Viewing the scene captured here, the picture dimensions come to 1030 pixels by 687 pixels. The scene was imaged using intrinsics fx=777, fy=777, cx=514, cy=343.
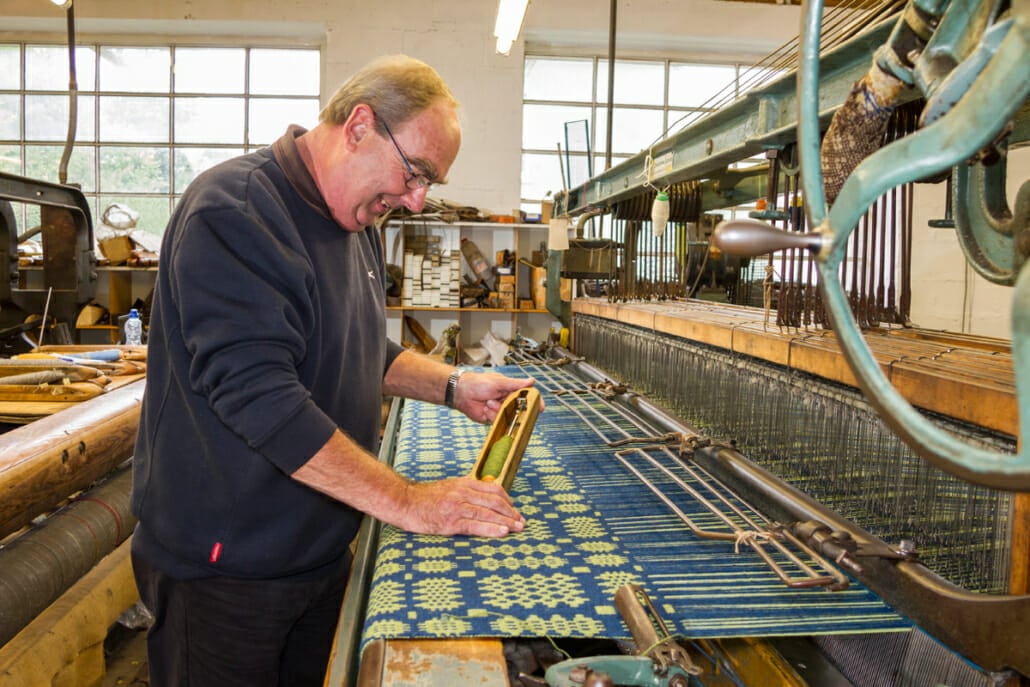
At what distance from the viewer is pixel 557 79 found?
838cm

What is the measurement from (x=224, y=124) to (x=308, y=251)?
7.58 m

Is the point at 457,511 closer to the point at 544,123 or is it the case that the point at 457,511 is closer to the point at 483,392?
the point at 483,392

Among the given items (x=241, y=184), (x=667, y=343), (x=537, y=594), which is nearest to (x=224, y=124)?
(x=667, y=343)

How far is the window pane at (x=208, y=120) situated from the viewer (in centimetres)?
831

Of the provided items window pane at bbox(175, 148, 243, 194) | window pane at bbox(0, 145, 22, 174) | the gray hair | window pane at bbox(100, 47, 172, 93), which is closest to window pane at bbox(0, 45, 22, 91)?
window pane at bbox(0, 145, 22, 174)

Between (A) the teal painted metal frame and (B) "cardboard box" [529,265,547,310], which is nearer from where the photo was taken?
(A) the teal painted metal frame

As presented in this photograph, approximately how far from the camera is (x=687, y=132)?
231cm

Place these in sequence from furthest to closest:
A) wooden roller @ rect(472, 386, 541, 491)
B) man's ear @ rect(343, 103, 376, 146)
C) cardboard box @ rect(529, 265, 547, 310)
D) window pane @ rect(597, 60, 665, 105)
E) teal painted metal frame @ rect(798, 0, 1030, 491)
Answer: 1. window pane @ rect(597, 60, 665, 105)
2. cardboard box @ rect(529, 265, 547, 310)
3. wooden roller @ rect(472, 386, 541, 491)
4. man's ear @ rect(343, 103, 376, 146)
5. teal painted metal frame @ rect(798, 0, 1030, 491)

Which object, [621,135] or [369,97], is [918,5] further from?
[621,135]

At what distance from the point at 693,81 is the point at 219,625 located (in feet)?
27.1

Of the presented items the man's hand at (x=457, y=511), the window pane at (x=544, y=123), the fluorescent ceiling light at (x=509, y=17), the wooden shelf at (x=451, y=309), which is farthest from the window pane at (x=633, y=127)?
the man's hand at (x=457, y=511)

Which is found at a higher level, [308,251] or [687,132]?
Result: [687,132]

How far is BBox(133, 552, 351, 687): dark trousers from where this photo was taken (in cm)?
158

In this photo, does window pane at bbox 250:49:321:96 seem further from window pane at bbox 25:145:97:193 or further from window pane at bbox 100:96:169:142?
window pane at bbox 25:145:97:193
